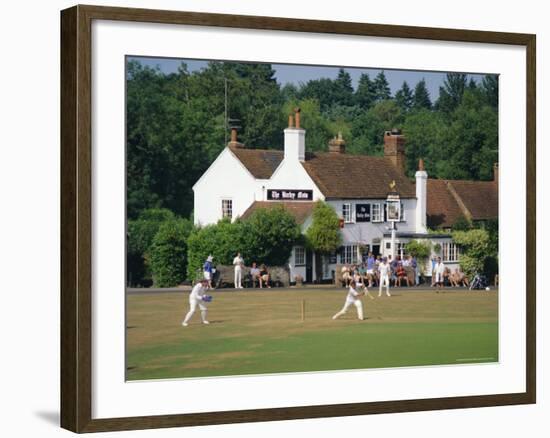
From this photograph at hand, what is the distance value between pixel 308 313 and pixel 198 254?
1856mm

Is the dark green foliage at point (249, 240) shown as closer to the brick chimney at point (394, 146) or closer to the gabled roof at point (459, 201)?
the brick chimney at point (394, 146)

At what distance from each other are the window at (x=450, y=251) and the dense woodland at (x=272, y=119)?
1.04 m

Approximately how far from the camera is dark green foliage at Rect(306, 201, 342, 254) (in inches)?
853

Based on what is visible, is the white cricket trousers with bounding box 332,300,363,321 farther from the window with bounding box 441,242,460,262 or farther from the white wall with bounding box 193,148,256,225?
the white wall with bounding box 193,148,256,225

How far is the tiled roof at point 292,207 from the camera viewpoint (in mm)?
21203

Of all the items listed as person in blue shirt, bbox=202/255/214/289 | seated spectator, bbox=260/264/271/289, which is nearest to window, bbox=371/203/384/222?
seated spectator, bbox=260/264/271/289

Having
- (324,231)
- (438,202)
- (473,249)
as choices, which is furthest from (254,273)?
(473,249)

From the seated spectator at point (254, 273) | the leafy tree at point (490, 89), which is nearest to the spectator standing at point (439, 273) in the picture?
the leafy tree at point (490, 89)

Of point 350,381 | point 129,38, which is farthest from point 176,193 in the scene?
point 350,381

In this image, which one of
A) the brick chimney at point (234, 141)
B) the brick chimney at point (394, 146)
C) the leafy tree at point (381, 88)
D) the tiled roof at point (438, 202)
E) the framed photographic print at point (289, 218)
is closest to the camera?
the framed photographic print at point (289, 218)

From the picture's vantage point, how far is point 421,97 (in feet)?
73.7

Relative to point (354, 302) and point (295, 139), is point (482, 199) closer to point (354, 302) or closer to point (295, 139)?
point (354, 302)

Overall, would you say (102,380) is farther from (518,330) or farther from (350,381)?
(518,330)

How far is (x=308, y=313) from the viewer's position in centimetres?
2142
